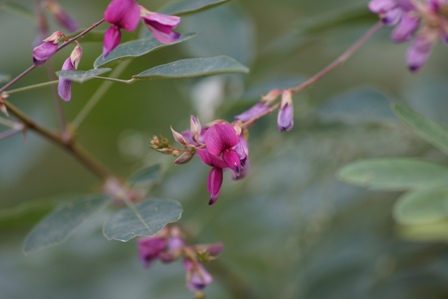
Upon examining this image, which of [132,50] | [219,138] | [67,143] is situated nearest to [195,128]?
[219,138]

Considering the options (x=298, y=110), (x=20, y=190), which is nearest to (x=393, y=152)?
(x=298, y=110)

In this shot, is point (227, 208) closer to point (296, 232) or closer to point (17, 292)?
point (296, 232)

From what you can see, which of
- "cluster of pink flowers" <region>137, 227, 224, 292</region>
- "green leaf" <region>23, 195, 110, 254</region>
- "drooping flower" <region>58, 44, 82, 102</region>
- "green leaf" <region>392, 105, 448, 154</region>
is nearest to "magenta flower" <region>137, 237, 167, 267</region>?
"cluster of pink flowers" <region>137, 227, 224, 292</region>

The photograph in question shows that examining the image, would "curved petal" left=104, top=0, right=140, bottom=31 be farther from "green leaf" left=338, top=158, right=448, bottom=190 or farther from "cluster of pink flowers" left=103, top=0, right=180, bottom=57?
"green leaf" left=338, top=158, right=448, bottom=190

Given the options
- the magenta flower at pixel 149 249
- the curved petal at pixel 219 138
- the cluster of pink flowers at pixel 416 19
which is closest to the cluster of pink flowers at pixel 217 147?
the curved petal at pixel 219 138

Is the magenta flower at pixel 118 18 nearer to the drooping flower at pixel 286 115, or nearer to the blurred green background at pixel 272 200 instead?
the drooping flower at pixel 286 115

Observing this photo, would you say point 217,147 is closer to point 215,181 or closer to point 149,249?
point 215,181
